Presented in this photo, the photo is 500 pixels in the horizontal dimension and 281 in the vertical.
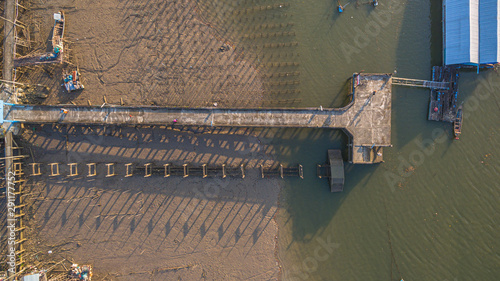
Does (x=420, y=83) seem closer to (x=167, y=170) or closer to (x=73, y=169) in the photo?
(x=167, y=170)

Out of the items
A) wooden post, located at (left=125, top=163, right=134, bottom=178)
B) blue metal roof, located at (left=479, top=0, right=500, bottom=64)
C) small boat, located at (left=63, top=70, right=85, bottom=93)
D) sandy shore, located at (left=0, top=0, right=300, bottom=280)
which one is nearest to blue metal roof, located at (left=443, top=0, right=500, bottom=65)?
blue metal roof, located at (left=479, top=0, right=500, bottom=64)

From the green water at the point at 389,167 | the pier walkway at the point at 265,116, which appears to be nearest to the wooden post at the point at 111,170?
the pier walkway at the point at 265,116

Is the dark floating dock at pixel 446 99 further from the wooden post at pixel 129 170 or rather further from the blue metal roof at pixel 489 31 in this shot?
the wooden post at pixel 129 170

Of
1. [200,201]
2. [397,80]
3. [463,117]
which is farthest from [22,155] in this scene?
[463,117]

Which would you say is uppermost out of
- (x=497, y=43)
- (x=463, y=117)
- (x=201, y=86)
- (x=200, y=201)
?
(x=497, y=43)

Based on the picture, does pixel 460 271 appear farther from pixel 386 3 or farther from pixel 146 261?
pixel 146 261

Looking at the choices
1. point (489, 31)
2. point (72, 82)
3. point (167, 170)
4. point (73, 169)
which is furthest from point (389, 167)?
point (72, 82)

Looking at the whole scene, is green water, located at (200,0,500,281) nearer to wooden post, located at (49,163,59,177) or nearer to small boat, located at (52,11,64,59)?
small boat, located at (52,11,64,59)
